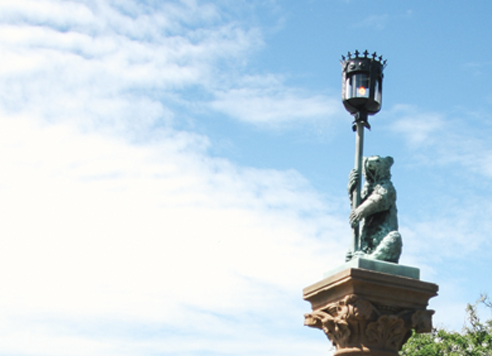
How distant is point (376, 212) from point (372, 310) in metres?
1.65

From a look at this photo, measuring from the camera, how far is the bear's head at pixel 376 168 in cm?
1109

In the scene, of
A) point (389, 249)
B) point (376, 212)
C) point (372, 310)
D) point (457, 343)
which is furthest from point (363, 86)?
point (457, 343)

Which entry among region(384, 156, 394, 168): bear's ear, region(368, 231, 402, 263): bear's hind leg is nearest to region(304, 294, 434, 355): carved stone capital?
region(368, 231, 402, 263): bear's hind leg

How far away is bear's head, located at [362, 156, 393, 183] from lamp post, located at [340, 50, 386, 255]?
0.52 ft

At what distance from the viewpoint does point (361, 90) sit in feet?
37.2

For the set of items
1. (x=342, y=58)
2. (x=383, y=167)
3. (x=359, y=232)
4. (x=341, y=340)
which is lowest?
(x=341, y=340)

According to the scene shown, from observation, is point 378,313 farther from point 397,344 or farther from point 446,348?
point 446,348

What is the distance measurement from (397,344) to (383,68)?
428 centimetres

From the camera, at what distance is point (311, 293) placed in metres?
10.7

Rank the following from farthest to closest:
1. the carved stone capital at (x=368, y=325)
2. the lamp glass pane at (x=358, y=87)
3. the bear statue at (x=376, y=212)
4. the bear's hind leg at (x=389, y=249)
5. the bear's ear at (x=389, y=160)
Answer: the lamp glass pane at (x=358, y=87)
the bear's ear at (x=389, y=160)
the bear statue at (x=376, y=212)
the bear's hind leg at (x=389, y=249)
the carved stone capital at (x=368, y=325)

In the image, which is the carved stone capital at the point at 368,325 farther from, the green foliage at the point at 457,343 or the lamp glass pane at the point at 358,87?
the green foliage at the point at 457,343

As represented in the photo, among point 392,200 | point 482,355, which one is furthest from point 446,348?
point 392,200

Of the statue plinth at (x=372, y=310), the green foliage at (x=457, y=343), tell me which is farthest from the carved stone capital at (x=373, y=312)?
the green foliage at (x=457, y=343)

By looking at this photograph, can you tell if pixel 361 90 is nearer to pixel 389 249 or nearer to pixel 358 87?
pixel 358 87
